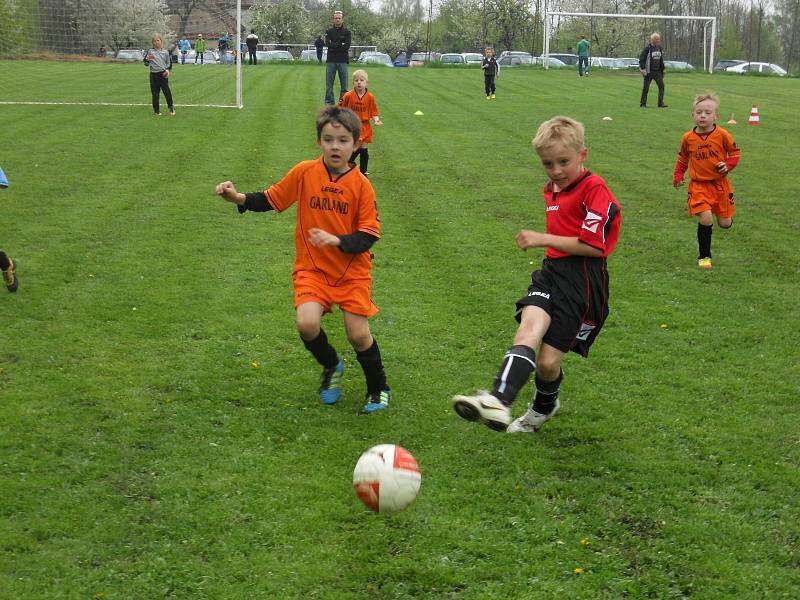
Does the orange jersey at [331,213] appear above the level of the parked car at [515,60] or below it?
below

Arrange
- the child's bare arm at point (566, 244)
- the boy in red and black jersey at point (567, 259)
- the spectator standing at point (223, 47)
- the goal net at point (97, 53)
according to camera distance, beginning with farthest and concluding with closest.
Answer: the spectator standing at point (223, 47) < the goal net at point (97, 53) < the boy in red and black jersey at point (567, 259) < the child's bare arm at point (566, 244)

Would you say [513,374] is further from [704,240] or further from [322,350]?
[704,240]

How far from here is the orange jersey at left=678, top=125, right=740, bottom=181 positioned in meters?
9.82

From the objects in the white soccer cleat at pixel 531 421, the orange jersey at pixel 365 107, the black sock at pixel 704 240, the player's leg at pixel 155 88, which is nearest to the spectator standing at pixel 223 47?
the player's leg at pixel 155 88

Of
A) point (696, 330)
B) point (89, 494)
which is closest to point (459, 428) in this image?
point (89, 494)

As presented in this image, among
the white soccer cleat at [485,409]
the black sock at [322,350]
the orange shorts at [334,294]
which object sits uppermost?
the orange shorts at [334,294]

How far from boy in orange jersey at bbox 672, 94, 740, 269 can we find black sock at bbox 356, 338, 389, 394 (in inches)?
207

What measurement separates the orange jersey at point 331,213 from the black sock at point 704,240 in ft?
17.5

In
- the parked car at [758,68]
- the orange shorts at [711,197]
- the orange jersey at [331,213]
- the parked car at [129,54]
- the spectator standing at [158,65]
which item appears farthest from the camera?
the parked car at [758,68]

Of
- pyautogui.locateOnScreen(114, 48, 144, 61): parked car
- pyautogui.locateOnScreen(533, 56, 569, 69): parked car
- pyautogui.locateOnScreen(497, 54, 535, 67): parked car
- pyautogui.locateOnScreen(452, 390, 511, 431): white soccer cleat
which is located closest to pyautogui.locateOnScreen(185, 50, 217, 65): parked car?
pyautogui.locateOnScreen(114, 48, 144, 61): parked car

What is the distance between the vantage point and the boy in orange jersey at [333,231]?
563 cm

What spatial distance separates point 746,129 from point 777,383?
16.8 meters

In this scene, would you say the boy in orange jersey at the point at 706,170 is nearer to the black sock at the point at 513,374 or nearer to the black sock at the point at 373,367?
the black sock at the point at 373,367

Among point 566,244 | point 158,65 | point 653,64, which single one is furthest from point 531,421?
point 653,64
